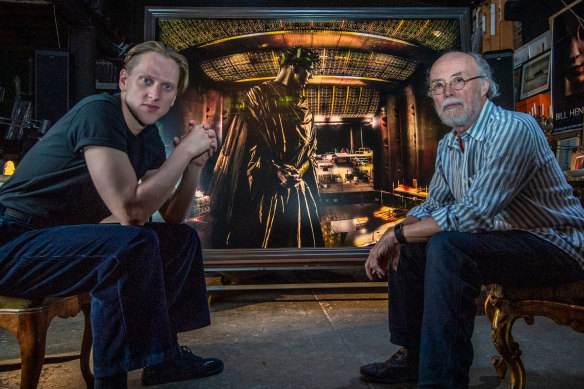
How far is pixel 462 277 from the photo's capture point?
1.09 meters

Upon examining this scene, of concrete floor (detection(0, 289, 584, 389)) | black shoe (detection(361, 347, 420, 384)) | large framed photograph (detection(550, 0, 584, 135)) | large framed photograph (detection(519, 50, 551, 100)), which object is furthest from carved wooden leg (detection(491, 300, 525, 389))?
large framed photograph (detection(519, 50, 551, 100))

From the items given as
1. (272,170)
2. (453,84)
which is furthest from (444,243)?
(272,170)

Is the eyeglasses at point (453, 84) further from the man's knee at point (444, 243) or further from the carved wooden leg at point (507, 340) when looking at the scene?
the carved wooden leg at point (507, 340)

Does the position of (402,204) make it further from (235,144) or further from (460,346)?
(460,346)

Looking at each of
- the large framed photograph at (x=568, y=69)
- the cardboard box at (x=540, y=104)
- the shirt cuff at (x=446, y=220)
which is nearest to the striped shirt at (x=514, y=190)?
the shirt cuff at (x=446, y=220)

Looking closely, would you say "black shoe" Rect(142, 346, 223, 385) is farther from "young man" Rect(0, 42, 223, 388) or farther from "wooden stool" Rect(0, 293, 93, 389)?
"wooden stool" Rect(0, 293, 93, 389)

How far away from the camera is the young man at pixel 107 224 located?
3.34 ft

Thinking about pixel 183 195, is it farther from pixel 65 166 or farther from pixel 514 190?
pixel 514 190

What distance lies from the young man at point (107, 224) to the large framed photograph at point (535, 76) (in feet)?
11.2

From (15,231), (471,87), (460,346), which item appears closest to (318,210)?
(471,87)

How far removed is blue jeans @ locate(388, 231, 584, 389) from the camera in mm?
1035

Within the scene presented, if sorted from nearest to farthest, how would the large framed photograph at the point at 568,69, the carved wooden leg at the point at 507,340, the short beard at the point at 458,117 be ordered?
the carved wooden leg at the point at 507,340 < the short beard at the point at 458,117 < the large framed photograph at the point at 568,69

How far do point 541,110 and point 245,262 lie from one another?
302 centimetres

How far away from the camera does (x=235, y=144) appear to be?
247 centimetres
